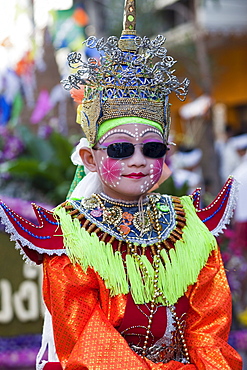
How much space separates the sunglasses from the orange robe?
510 mm

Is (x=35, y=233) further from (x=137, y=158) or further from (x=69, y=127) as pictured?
(x=69, y=127)

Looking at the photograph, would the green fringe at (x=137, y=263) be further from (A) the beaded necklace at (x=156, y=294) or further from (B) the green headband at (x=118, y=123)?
(B) the green headband at (x=118, y=123)

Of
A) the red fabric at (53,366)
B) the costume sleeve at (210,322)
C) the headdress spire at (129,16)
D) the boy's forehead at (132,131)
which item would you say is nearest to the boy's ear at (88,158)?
the boy's forehead at (132,131)

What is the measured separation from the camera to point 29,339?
18.6ft

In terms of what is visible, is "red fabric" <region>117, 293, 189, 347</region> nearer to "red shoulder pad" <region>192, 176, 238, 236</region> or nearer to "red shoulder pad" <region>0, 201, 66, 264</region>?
"red shoulder pad" <region>0, 201, 66, 264</region>

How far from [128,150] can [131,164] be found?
0.06 metres

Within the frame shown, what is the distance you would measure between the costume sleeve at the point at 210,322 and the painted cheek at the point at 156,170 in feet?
1.50

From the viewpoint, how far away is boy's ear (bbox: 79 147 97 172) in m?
3.17

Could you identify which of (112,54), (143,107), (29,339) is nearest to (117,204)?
(143,107)

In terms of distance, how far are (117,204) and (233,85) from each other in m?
16.9

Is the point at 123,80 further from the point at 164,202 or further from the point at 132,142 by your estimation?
the point at 164,202

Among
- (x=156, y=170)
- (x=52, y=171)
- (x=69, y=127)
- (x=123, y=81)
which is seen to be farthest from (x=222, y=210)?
(x=69, y=127)

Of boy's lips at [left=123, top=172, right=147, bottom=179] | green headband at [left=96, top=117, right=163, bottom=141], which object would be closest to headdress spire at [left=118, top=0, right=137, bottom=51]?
green headband at [left=96, top=117, right=163, bottom=141]

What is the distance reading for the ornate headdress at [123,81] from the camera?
301 centimetres
